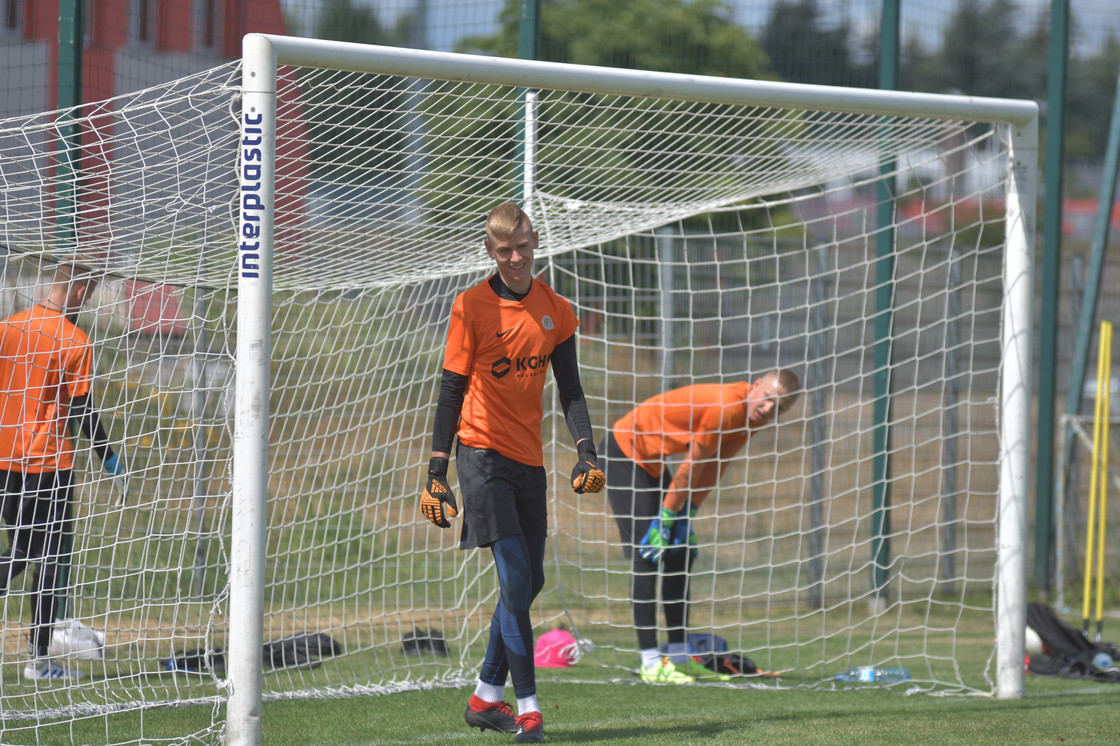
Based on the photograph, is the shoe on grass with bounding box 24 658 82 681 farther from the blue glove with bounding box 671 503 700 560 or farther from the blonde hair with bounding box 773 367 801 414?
the blonde hair with bounding box 773 367 801 414

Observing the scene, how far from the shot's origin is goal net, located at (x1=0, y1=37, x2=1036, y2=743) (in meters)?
3.95

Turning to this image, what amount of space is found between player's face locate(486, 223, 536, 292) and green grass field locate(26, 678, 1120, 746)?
5.26 feet

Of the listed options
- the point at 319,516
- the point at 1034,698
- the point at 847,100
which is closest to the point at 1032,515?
the point at 1034,698

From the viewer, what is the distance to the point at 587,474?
377 centimetres

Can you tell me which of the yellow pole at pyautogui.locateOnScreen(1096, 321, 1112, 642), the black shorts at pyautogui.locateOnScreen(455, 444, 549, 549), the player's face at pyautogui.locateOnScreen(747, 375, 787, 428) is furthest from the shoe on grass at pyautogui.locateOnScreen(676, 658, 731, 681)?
the yellow pole at pyautogui.locateOnScreen(1096, 321, 1112, 642)

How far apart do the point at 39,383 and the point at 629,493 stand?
2.73 meters

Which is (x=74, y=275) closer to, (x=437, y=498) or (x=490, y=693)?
(x=437, y=498)

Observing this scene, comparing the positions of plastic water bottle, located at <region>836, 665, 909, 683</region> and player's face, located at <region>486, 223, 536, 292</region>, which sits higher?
player's face, located at <region>486, 223, 536, 292</region>

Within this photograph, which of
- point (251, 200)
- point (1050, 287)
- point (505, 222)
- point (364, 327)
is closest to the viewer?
point (251, 200)

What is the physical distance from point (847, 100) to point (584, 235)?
1535 mm

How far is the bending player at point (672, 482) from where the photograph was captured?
5.26 metres

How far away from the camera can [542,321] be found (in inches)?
153

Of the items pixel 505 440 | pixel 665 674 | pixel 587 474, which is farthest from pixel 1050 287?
pixel 505 440

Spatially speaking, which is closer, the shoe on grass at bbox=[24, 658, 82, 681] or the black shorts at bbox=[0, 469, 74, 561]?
the shoe on grass at bbox=[24, 658, 82, 681]
